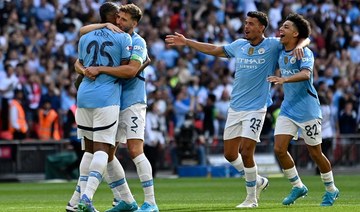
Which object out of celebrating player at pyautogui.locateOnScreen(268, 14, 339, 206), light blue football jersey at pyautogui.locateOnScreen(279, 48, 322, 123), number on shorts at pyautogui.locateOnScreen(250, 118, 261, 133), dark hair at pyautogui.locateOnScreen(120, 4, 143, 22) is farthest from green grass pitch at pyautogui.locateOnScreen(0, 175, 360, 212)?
dark hair at pyautogui.locateOnScreen(120, 4, 143, 22)

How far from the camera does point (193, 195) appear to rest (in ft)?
71.4

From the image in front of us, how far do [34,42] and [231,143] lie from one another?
15.9 meters

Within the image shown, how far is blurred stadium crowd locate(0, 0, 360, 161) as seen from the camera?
31.1m

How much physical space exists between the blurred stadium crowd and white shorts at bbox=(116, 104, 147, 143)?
14.5 m

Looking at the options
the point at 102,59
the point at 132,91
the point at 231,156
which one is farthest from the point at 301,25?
the point at 102,59

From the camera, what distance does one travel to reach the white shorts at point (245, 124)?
17516 millimetres

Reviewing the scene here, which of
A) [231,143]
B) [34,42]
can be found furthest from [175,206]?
[34,42]

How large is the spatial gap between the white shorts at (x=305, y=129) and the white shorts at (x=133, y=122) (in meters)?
2.49

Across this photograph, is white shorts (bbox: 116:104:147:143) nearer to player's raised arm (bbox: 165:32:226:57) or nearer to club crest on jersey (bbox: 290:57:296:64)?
player's raised arm (bbox: 165:32:226:57)

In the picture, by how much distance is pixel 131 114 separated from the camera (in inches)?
630

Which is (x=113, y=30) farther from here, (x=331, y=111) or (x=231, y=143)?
(x=331, y=111)

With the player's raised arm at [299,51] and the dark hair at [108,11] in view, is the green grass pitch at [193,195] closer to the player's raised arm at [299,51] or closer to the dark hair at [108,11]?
the player's raised arm at [299,51]

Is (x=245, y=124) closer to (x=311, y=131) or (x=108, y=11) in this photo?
(x=311, y=131)

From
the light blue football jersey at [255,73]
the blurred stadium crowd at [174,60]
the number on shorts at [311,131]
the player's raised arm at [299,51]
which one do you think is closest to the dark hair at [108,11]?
the light blue football jersey at [255,73]
